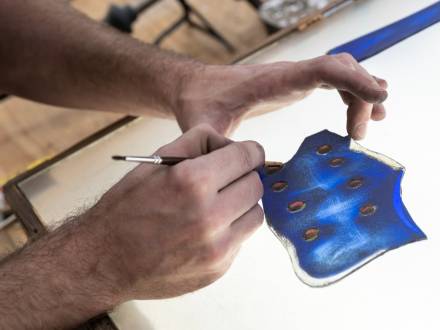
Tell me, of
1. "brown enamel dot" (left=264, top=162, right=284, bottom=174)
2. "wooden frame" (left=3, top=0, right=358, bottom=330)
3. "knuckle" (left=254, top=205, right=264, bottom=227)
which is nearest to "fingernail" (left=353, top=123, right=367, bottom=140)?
"brown enamel dot" (left=264, top=162, right=284, bottom=174)

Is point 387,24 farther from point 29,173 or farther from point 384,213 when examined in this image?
point 29,173

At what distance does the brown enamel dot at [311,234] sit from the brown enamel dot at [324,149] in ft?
0.45

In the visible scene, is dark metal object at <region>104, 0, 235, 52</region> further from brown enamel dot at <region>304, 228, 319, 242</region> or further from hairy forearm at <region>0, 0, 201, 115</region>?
brown enamel dot at <region>304, 228, 319, 242</region>

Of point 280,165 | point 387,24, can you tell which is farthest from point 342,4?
point 280,165

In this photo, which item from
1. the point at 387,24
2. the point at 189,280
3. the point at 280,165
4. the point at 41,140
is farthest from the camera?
the point at 41,140

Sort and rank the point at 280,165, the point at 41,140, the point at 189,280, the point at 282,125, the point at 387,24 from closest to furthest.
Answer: the point at 189,280, the point at 280,165, the point at 282,125, the point at 387,24, the point at 41,140

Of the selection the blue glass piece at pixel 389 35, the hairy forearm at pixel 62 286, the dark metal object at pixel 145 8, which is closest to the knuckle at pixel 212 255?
the hairy forearm at pixel 62 286

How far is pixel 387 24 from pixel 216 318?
0.66 m

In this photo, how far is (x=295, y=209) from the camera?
62cm

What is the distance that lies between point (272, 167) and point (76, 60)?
46 centimetres

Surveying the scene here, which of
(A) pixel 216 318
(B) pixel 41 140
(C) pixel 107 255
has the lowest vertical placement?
(B) pixel 41 140

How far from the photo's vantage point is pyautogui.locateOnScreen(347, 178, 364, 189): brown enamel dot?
63 centimetres

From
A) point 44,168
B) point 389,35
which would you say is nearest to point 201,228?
point 44,168

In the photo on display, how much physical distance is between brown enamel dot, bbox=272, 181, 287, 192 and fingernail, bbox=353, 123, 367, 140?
5.5 inches
